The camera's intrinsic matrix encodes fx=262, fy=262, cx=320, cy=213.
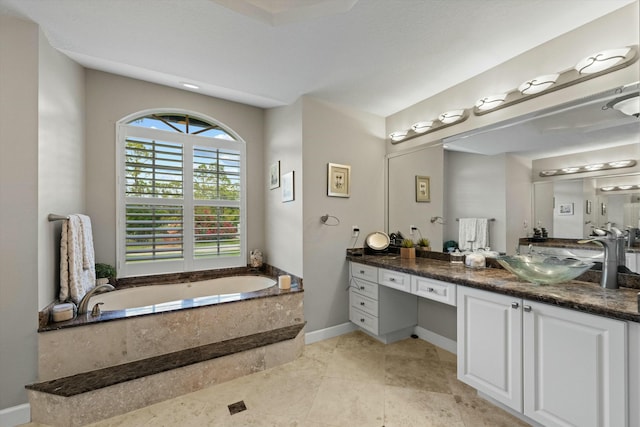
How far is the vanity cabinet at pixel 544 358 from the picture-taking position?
4.00 ft

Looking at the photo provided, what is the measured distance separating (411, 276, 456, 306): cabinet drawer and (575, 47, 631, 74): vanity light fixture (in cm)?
158

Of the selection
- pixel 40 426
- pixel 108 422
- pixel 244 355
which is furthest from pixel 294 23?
pixel 40 426

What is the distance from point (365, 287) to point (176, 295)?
6.50 ft

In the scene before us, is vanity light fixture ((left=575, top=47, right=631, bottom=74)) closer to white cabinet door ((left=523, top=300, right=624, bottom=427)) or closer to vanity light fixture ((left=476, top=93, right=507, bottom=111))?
vanity light fixture ((left=476, top=93, right=507, bottom=111))

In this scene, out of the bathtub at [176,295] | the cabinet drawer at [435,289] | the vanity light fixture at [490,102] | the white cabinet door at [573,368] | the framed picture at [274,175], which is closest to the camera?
the white cabinet door at [573,368]

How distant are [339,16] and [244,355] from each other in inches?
101

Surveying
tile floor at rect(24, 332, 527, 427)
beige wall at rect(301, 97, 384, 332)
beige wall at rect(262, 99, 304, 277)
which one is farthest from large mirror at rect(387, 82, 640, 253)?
beige wall at rect(262, 99, 304, 277)

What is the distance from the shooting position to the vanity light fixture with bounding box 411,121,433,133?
2.68 meters

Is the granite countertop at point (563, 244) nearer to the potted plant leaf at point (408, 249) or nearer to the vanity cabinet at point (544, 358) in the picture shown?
the vanity cabinet at point (544, 358)

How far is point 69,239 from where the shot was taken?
1.94m

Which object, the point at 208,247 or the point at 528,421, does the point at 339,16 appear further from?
the point at 528,421

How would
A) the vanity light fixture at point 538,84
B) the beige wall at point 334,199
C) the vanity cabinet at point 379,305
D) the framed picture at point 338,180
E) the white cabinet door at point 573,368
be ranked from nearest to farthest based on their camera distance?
the white cabinet door at point 573,368, the vanity light fixture at point 538,84, the vanity cabinet at point 379,305, the beige wall at point 334,199, the framed picture at point 338,180

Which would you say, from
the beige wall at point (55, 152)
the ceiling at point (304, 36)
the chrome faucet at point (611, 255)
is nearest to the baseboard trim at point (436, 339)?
the chrome faucet at point (611, 255)

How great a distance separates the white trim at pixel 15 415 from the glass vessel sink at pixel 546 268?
3238 mm
